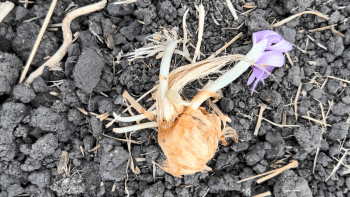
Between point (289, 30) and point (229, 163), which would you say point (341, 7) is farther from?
point (229, 163)

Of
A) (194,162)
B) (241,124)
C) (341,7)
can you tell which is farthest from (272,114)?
(341,7)

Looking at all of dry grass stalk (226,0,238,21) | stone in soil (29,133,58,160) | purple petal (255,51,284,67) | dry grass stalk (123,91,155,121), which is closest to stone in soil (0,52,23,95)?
stone in soil (29,133,58,160)

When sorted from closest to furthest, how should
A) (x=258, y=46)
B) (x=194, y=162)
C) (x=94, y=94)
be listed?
(x=194, y=162) → (x=258, y=46) → (x=94, y=94)

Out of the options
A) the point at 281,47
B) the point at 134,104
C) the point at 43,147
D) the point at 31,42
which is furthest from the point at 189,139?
the point at 31,42

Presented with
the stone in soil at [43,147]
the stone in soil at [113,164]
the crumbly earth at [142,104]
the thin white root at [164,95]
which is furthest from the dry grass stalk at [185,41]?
the stone in soil at [43,147]

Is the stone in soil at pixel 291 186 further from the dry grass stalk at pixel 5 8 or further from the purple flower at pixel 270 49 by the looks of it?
the dry grass stalk at pixel 5 8
